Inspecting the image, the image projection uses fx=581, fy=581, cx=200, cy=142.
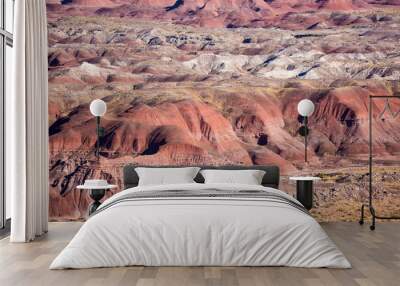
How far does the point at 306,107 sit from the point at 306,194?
1.13 m

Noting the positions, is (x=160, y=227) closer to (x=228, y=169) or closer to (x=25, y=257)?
(x=25, y=257)

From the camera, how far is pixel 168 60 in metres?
8.03

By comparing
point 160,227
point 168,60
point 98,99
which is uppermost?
point 168,60

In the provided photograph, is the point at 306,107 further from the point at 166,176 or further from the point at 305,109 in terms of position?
Result: the point at 166,176

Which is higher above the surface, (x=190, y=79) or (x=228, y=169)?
(x=190, y=79)

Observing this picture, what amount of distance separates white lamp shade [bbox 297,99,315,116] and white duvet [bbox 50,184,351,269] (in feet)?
9.64

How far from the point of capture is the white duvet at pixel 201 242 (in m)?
4.70

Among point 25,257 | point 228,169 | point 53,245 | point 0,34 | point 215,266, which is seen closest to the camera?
point 215,266

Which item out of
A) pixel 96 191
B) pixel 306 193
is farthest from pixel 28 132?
pixel 306 193

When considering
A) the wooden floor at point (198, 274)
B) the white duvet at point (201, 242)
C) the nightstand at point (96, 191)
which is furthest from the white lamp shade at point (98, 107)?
the white duvet at point (201, 242)

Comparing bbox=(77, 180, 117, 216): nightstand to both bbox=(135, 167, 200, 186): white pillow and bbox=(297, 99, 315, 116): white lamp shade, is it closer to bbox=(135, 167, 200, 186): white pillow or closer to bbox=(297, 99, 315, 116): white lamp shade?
bbox=(135, 167, 200, 186): white pillow

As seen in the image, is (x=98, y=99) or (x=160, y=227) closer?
(x=160, y=227)

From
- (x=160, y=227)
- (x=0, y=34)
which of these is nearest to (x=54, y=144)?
(x=0, y=34)

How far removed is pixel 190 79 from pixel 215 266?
3.76 metres
